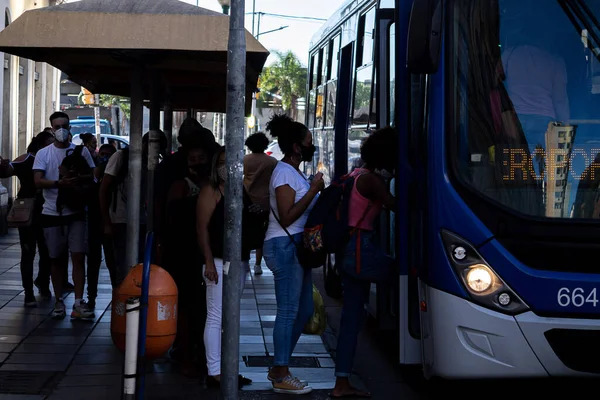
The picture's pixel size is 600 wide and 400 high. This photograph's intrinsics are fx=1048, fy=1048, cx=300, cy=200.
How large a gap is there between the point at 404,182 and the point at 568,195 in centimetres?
122

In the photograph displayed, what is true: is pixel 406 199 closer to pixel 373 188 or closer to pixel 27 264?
pixel 373 188

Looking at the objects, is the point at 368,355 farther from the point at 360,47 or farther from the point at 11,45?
the point at 11,45

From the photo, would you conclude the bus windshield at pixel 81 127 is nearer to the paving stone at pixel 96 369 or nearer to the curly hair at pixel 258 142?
the curly hair at pixel 258 142

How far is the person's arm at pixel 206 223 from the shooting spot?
23.2 feet

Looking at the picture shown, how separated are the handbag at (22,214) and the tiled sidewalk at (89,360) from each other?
2.95 feet

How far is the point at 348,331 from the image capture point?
723cm

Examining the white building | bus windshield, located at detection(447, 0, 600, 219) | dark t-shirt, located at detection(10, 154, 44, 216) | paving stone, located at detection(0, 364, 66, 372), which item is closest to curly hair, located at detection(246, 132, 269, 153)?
dark t-shirt, located at detection(10, 154, 44, 216)

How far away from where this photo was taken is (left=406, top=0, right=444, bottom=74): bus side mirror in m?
6.17

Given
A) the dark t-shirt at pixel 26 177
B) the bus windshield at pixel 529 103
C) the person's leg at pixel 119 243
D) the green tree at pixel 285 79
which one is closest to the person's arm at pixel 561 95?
the bus windshield at pixel 529 103

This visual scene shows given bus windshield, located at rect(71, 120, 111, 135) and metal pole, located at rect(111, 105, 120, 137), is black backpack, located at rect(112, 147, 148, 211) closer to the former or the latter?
bus windshield, located at rect(71, 120, 111, 135)

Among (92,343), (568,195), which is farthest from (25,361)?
(568,195)

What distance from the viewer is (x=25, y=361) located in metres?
8.30

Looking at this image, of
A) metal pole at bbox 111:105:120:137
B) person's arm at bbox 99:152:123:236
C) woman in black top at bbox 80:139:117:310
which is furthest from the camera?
metal pole at bbox 111:105:120:137

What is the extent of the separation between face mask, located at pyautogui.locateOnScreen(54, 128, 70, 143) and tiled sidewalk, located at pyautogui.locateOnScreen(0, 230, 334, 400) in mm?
1746
